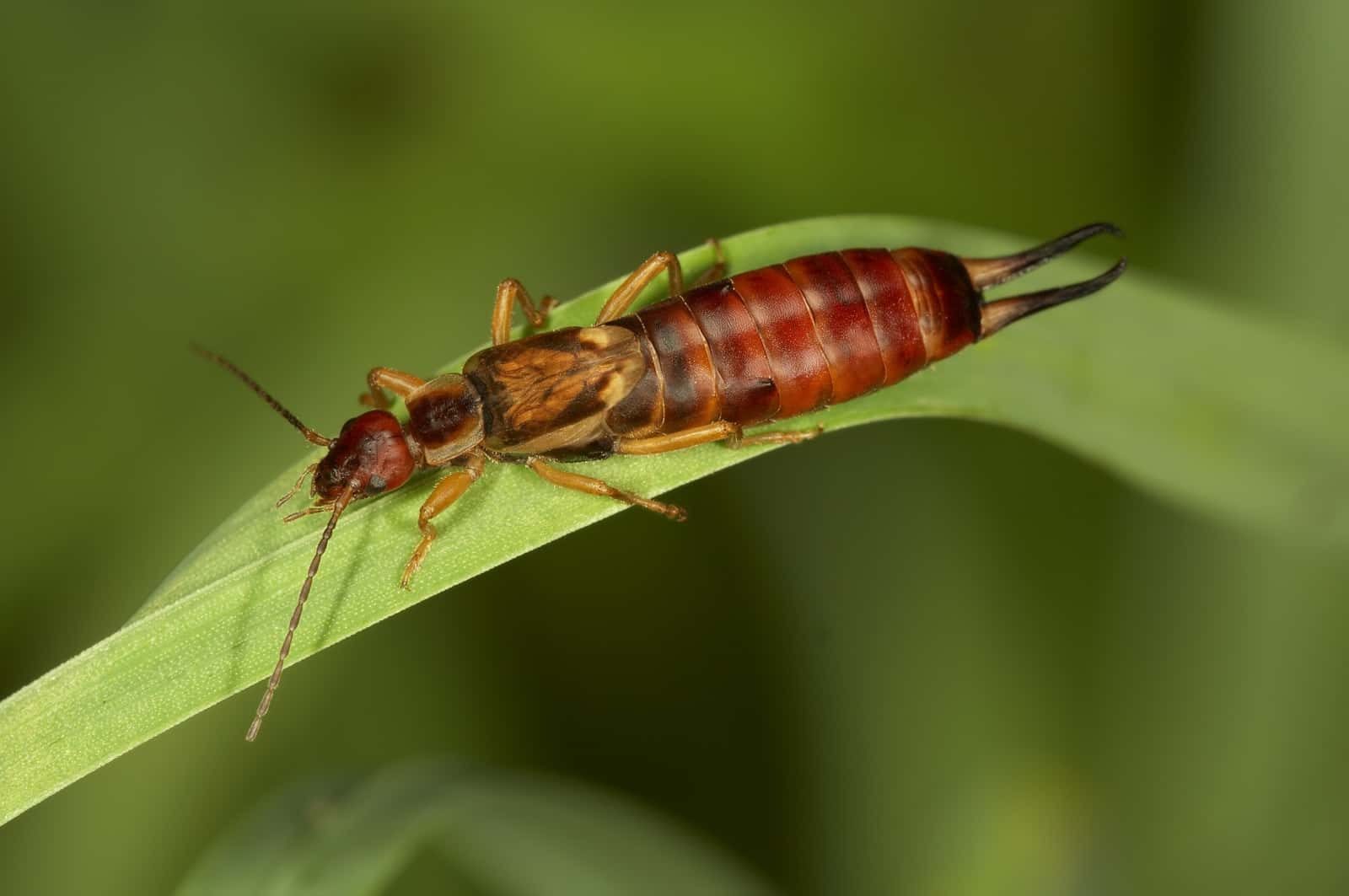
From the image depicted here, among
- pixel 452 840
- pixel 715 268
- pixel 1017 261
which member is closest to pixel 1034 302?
pixel 1017 261

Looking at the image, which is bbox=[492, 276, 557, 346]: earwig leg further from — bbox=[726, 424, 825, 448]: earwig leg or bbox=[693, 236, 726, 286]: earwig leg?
bbox=[726, 424, 825, 448]: earwig leg

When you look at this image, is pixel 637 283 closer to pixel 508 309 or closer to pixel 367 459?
pixel 508 309

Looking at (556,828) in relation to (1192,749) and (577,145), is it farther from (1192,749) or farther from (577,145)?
(577,145)

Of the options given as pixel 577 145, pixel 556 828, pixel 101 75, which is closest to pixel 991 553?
pixel 556 828

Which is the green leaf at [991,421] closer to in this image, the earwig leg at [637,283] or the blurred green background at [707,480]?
the earwig leg at [637,283]

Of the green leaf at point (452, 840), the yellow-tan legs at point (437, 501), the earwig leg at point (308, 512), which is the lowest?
the green leaf at point (452, 840)

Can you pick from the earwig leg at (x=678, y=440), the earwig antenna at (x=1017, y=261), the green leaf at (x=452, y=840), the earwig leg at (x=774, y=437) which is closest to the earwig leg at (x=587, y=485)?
the earwig leg at (x=678, y=440)
